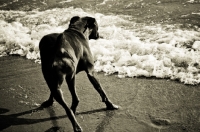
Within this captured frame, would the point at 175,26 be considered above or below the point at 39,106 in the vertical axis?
above

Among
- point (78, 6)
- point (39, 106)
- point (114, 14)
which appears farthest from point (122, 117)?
point (78, 6)

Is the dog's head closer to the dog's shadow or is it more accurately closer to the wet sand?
the wet sand

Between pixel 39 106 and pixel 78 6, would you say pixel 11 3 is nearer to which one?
pixel 78 6

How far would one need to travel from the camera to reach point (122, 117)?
4180 millimetres

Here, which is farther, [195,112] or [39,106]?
[39,106]

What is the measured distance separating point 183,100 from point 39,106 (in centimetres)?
287

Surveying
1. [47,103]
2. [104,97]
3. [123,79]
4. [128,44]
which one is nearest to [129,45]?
[128,44]

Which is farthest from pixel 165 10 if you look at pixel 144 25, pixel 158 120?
pixel 158 120

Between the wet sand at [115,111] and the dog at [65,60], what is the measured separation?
0.30 metres

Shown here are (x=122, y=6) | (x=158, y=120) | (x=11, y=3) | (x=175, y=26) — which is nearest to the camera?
(x=158, y=120)

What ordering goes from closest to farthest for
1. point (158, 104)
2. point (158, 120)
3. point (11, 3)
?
point (158, 120) < point (158, 104) < point (11, 3)

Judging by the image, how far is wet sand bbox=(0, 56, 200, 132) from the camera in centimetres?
396

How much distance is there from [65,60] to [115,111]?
1474 millimetres

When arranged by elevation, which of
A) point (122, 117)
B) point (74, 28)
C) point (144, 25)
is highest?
point (74, 28)
